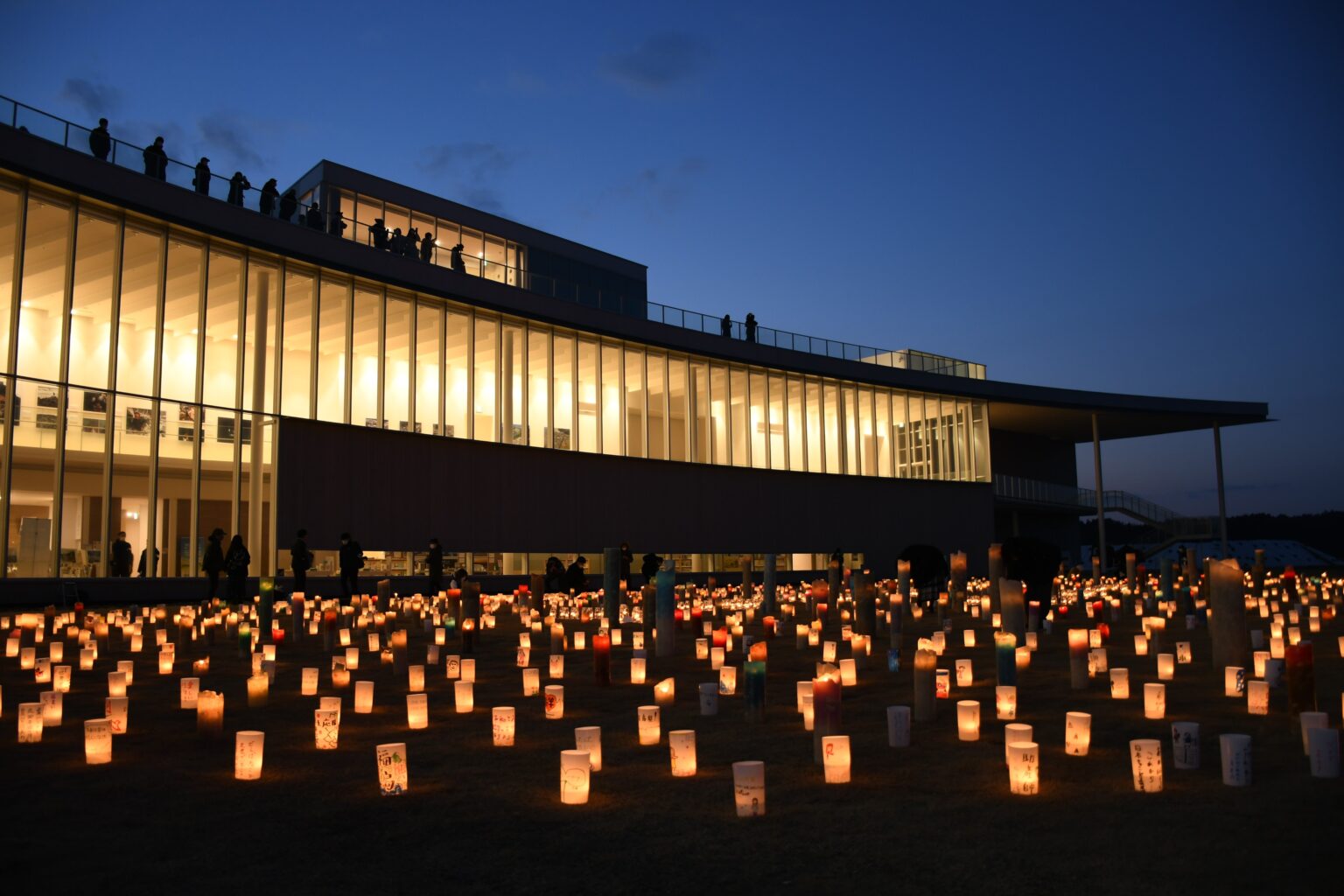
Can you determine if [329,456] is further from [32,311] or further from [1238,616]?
[1238,616]

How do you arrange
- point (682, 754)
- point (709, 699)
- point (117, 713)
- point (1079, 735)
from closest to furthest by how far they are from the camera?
point (682, 754)
point (1079, 735)
point (117, 713)
point (709, 699)

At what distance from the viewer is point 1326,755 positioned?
566cm

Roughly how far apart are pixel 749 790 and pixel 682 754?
3.21 ft

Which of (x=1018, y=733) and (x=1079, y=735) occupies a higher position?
(x=1018, y=733)

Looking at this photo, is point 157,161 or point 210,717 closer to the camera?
point 210,717

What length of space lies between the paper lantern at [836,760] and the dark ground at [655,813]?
0.08 m

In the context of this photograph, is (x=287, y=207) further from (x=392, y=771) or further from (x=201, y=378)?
(x=392, y=771)

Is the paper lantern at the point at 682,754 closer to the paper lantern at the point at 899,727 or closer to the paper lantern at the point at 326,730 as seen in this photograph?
the paper lantern at the point at 899,727

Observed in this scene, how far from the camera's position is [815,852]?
15.1ft

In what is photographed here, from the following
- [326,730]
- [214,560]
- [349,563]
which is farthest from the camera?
[349,563]

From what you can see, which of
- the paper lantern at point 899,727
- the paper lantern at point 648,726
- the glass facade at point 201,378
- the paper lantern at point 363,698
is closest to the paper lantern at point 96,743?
the paper lantern at point 363,698

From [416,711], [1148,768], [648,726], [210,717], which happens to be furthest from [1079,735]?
[210,717]

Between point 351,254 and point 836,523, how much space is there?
904 inches

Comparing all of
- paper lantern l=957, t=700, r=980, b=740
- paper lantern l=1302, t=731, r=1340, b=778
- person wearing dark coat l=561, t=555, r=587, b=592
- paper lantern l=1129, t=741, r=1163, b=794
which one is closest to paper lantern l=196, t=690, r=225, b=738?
paper lantern l=957, t=700, r=980, b=740
